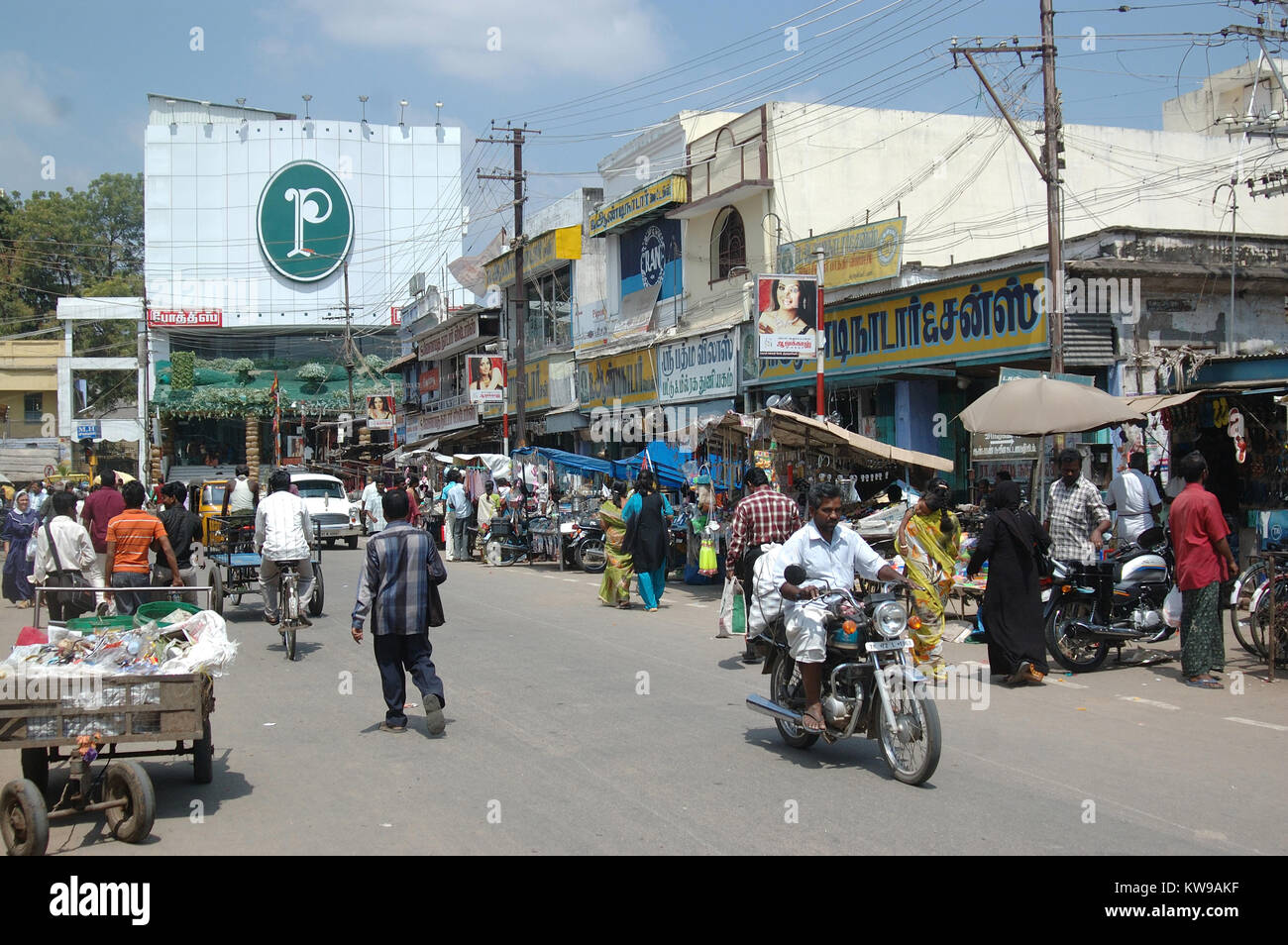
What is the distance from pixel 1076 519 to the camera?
10.7 m

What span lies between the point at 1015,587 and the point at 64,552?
9227mm

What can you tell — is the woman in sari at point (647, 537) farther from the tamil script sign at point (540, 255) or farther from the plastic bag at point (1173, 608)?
the tamil script sign at point (540, 255)

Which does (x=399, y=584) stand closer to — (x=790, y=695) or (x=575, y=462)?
(x=790, y=695)

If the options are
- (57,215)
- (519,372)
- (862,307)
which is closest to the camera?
(862,307)

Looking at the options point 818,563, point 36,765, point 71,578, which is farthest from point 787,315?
point 36,765

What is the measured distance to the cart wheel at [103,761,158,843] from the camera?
17.9 feet

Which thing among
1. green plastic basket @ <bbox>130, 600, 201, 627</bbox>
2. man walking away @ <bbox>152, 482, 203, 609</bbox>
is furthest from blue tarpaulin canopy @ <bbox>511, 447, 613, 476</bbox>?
green plastic basket @ <bbox>130, 600, 201, 627</bbox>

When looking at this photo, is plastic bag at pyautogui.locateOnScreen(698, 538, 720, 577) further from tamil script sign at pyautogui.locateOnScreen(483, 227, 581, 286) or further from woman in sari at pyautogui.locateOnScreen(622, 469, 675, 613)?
tamil script sign at pyautogui.locateOnScreen(483, 227, 581, 286)

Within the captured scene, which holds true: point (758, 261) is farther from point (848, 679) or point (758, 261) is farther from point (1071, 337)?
point (848, 679)

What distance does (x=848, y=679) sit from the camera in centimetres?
672

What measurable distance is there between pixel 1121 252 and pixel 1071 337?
1756 mm

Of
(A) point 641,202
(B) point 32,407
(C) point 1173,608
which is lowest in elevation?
(C) point 1173,608

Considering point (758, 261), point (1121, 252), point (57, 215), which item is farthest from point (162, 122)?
point (1121, 252)

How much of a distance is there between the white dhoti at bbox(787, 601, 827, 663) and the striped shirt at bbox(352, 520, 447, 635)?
8.61ft
